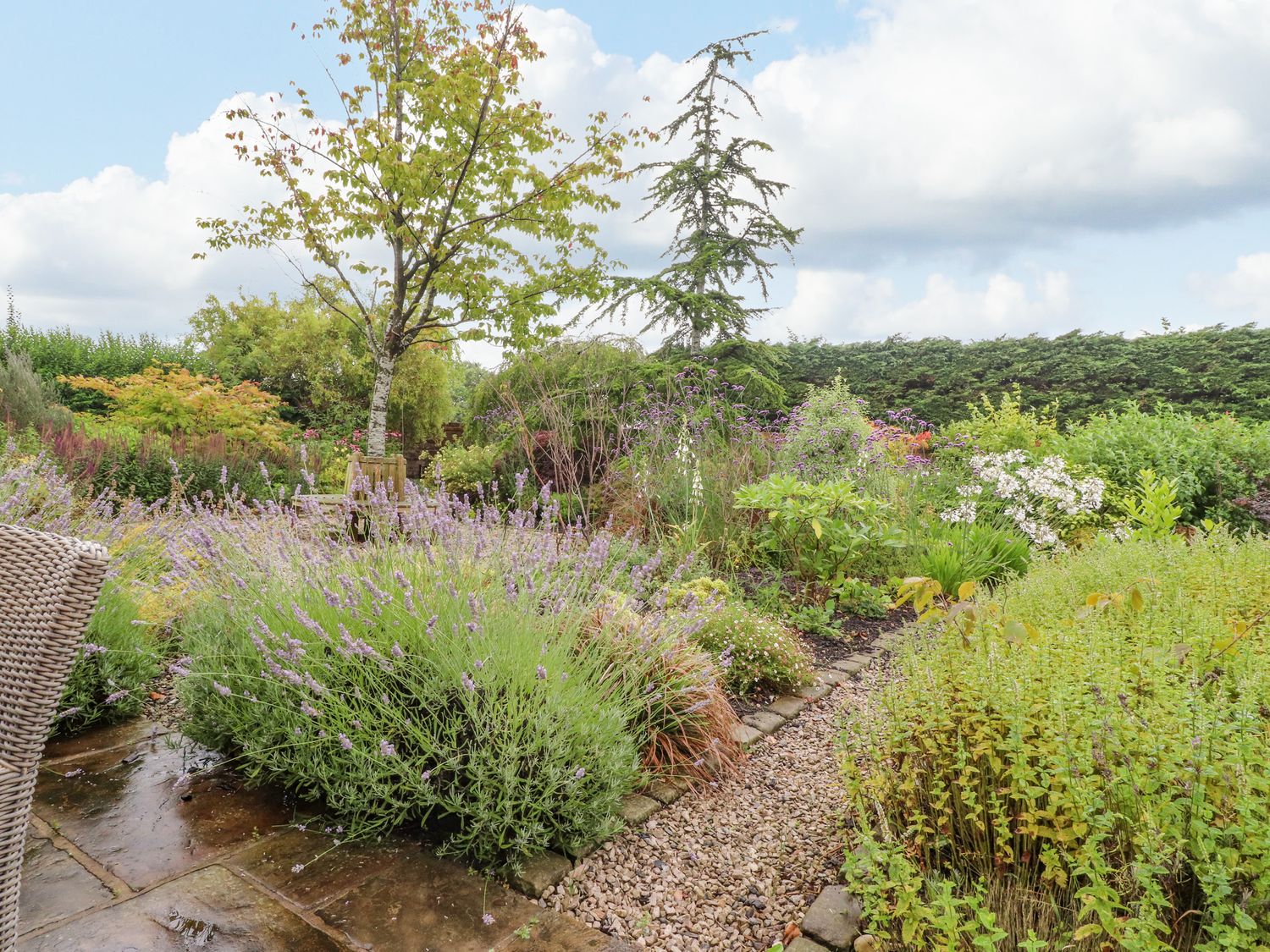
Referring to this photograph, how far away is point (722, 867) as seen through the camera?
216cm

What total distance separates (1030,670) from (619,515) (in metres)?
4.54

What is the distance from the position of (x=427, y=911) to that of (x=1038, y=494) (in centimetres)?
583

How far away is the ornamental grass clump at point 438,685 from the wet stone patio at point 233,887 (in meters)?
0.12

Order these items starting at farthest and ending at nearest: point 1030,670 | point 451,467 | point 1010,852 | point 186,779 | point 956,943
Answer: point 451,467
point 186,779
point 1030,670
point 1010,852
point 956,943

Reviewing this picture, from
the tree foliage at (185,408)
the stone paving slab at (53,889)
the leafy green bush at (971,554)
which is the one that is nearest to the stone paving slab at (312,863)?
the stone paving slab at (53,889)

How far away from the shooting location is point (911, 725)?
2086mm

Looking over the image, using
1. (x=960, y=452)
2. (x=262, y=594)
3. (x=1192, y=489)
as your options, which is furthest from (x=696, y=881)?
(x=960, y=452)

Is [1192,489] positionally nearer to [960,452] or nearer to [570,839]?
[960,452]

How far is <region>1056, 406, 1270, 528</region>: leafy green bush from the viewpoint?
6562mm

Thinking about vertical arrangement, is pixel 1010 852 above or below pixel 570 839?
above

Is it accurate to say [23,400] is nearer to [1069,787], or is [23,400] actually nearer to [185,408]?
[185,408]

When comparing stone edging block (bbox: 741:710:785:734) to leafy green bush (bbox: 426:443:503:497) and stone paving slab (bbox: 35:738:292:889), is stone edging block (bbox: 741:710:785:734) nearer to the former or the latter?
stone paving slab (bbox: 35:738:292:889)

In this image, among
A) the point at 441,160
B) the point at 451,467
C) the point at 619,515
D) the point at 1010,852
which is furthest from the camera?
the point at 451,467

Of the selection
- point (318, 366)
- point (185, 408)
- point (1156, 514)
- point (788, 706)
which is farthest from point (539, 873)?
point (318, 366)
